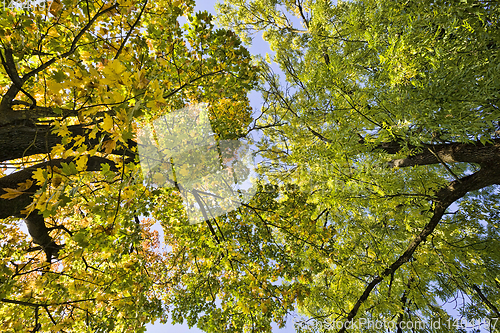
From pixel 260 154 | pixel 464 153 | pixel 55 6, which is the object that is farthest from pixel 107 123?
pixel 464 153

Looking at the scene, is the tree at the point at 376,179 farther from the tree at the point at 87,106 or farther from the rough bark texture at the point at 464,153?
the tree at the point at 87,106

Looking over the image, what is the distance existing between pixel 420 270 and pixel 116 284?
17.3ft

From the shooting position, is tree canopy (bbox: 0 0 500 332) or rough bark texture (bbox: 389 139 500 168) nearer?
tree canopy (bbox: 0 0 500 332)

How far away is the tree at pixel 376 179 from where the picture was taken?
1.63 m

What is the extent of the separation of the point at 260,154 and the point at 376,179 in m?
2.82

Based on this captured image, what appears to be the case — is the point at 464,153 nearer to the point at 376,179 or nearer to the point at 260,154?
the point at 376,179

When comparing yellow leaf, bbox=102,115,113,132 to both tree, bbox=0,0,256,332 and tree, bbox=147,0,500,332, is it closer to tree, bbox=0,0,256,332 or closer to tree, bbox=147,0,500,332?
tree, bbox=0,0,256,332

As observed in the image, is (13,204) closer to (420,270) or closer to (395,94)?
(395,94)

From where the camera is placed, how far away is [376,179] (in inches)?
86.2

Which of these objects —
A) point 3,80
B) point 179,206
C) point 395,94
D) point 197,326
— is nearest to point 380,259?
point 395,94

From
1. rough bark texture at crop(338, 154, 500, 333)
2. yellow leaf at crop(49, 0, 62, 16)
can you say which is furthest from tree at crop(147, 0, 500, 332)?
yellow leaf at crop(49, 0, 62, 16)

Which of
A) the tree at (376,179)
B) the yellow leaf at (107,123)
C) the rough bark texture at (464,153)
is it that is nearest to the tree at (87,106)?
the yellow leaf at (107,123)

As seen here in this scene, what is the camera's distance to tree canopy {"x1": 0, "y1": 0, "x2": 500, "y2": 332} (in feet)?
5.04

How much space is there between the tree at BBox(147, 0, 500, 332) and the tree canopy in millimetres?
26
